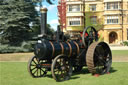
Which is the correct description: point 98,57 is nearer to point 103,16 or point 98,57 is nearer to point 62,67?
point 62,67

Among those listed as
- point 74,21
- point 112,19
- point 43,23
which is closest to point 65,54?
point 43,23

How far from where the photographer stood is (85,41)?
341 inches

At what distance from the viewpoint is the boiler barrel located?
7184mm

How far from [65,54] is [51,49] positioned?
73cm

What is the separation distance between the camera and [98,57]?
27.4 feet

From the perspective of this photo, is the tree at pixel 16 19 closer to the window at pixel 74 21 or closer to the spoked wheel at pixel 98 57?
the spoked wheel at pixel 98 57

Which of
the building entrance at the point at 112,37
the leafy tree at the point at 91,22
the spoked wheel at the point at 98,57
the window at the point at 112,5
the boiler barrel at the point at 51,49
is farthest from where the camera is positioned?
the building entrance at the point at 112,37

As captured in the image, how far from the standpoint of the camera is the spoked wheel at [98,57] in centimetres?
770

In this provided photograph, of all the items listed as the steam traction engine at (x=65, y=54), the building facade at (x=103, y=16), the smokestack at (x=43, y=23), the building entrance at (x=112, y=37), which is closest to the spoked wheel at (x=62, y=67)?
the steam traction engine at (x=65, y=54)

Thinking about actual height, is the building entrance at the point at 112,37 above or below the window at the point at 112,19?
below

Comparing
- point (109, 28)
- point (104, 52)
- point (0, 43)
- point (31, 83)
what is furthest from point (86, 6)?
point (31, 83)

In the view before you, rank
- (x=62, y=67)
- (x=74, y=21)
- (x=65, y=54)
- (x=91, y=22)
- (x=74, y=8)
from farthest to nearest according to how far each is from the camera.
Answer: (x=91, y=22) < (x=74, y=8) < (x=74, y=21) < (x=65, y=54) < (x=62, y=67)

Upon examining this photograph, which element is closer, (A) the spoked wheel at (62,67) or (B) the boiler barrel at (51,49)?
(A) the spoked wheel at (62,67)

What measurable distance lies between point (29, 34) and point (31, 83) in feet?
51.0
